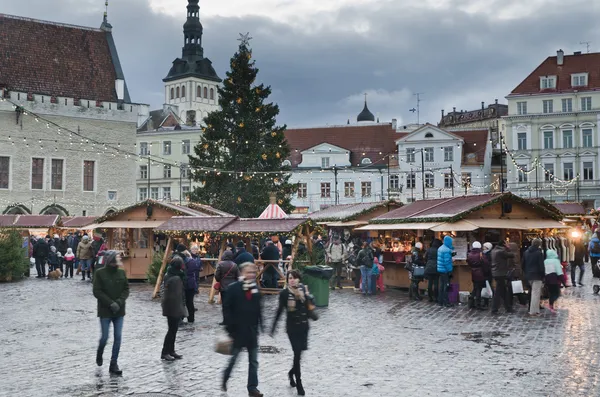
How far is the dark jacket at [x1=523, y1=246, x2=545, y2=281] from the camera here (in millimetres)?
15547

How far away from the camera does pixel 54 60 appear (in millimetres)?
51344

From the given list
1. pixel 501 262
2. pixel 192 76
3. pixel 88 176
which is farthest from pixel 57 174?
pixel 192 76

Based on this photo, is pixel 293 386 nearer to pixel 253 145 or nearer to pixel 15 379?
pixel 15 379

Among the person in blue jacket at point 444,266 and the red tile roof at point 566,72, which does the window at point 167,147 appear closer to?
the red tile roof at point 566,72

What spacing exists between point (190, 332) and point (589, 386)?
7224 mm

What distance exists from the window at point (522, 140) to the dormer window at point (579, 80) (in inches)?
242

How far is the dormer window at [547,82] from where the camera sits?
65.1 metres

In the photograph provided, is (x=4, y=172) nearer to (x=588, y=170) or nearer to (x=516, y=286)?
(x=516, y=286)

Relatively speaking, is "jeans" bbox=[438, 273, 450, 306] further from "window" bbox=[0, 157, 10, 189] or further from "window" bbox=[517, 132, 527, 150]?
"window" bbox=[517, 132, 527, 150]

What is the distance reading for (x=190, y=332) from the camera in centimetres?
1344

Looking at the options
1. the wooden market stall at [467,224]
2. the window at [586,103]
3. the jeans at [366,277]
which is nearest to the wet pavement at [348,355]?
the wooden market stall at [467,224]

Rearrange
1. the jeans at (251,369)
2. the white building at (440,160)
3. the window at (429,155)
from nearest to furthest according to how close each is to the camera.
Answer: the jeans at (251,369), the white building at (440,160), the window at (429,155)

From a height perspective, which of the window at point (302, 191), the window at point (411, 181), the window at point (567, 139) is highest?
the window at point (567, 139)

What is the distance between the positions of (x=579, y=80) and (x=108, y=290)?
62.4 m
